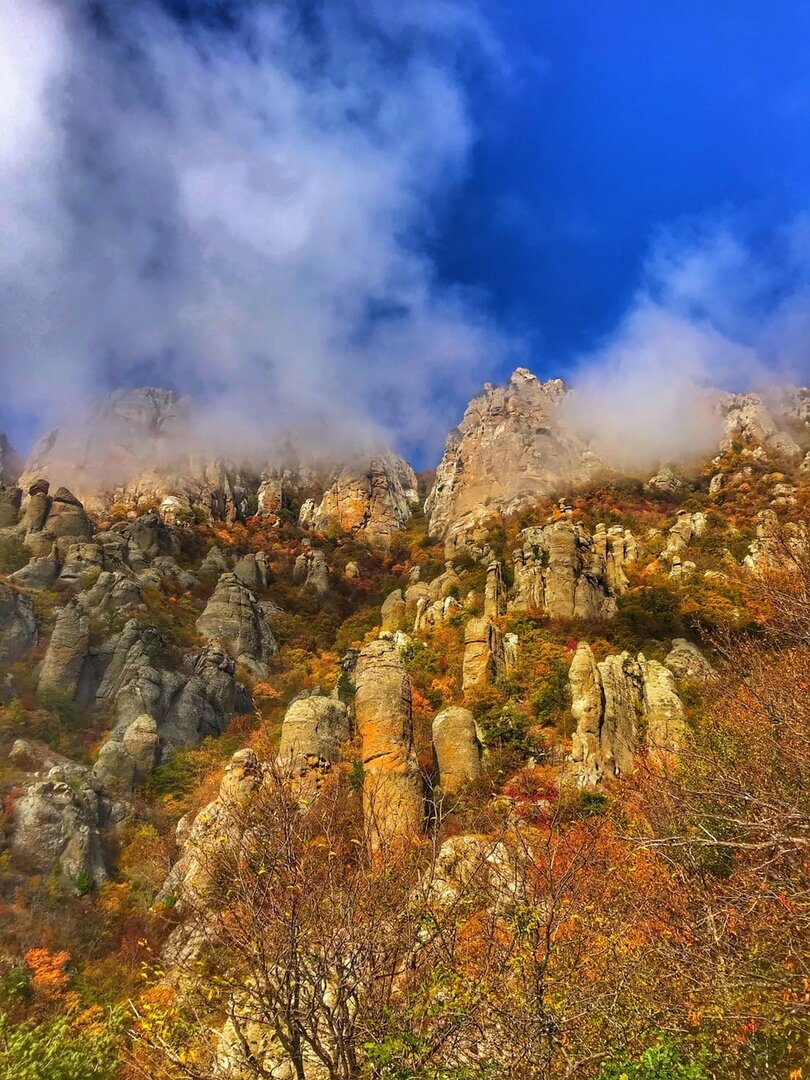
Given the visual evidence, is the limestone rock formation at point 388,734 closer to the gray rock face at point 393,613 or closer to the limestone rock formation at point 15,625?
the gray rock face at point 393,613

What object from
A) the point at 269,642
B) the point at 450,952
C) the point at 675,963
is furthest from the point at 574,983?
the point at 269,642

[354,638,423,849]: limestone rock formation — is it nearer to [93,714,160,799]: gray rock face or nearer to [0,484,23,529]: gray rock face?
[93,714,160,799]: gray rock face

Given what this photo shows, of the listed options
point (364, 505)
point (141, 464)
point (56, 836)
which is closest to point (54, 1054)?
point (56, 836)

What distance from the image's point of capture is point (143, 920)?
23109 millimetres

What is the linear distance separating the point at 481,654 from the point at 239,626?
870 inches

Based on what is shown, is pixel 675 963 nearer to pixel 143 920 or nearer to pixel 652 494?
pixel 143 920

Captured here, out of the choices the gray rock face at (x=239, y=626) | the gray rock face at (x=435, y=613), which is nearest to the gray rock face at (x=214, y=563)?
the gray rock face at (x=239, y=626)

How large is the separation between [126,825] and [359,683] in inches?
484

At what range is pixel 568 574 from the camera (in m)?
44.7

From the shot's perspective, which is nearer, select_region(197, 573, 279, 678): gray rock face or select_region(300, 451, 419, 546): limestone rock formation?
select_region(197, 573, 279, 678): gray rock face

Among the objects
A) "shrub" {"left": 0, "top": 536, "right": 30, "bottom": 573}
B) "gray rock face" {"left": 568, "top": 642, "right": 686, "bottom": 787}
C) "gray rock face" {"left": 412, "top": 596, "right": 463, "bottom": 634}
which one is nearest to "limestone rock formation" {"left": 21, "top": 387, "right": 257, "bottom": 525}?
"shrub" {"left": 0, "top": 536, "right": 30, "bottom": 573}

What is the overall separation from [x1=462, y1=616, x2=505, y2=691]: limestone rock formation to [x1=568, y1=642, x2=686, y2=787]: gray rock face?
695cm

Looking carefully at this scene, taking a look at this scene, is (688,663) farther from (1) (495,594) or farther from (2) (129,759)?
(2) (129,759)

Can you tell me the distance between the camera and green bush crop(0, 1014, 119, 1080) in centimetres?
965
